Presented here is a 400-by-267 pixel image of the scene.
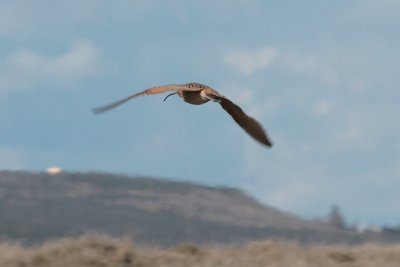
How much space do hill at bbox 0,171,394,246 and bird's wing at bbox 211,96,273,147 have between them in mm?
18063

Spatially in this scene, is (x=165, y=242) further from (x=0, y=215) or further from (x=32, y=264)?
(x=32, y=264)

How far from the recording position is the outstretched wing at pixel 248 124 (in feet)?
15.5

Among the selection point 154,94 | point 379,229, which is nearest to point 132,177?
point 379,229

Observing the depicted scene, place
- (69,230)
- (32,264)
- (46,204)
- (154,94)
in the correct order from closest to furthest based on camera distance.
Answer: (154,94)
(32,264)
(69,230)
(46,204)

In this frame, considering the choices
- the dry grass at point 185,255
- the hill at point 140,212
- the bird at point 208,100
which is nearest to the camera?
the bird at point 208,100

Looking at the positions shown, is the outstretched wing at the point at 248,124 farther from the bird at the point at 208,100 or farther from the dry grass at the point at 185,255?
the dry grass at the point at 185,255

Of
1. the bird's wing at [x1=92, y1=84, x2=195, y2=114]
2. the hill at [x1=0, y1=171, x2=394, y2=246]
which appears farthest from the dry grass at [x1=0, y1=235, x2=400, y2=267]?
the hill at [x1=0, y1=171, x2=394, y2=246]

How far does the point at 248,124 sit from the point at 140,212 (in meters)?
21.5

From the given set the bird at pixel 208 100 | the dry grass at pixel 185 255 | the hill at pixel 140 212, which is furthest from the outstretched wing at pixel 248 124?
the hill at pixel 140 212

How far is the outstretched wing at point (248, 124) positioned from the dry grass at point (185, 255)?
7.28 metres

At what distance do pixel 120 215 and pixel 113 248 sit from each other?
42.0 ft

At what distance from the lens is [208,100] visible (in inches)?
179

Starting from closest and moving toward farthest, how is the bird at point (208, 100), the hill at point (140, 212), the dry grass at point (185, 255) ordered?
1. the bird at point (208, 100)
2. the dry grass at point (185, 255)
3. the hill at point (140, 212)

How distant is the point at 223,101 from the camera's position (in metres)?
4.64
